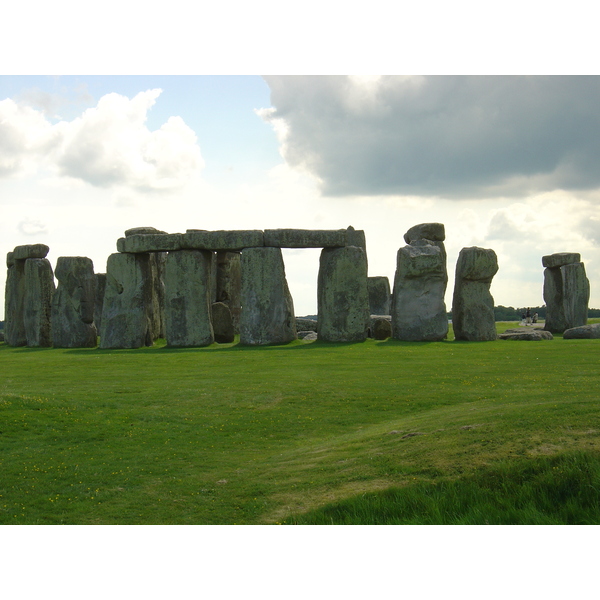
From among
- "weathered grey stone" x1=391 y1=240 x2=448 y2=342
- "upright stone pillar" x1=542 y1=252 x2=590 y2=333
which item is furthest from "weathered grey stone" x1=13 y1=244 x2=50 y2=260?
"upright stone pillar" x1=542 y1=252 x2=590 y2=333

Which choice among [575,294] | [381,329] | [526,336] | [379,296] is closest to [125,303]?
[381,329]

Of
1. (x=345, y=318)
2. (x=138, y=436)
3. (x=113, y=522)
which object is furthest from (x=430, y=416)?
(x=345, y=318)

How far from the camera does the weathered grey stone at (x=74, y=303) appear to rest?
2927 centimetres

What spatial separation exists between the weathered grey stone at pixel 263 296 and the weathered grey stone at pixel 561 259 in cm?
1412

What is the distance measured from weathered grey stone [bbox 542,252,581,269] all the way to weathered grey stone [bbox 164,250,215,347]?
16412 mm

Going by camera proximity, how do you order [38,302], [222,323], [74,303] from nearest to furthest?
[74,303], [222,323], [38,302]

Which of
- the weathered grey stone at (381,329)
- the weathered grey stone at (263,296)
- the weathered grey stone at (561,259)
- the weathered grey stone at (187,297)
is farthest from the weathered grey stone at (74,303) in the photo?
the weathered grey stone at (561,259)

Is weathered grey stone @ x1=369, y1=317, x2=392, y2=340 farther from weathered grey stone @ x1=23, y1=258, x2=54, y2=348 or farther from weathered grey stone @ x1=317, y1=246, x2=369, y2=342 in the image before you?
weathered grey stone @ x1=23, y1=258, x2=54, y2=348

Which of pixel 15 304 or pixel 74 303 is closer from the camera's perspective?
pixel 74 303

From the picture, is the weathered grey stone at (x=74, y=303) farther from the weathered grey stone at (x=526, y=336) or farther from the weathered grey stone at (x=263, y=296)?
the weathered grey stone at (x=526, y=336)

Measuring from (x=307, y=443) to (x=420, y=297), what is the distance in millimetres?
15169

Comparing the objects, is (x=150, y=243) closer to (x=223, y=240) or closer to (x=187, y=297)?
(x=187, y=297)

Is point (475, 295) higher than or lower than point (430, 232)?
lower

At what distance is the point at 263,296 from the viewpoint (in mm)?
26703
